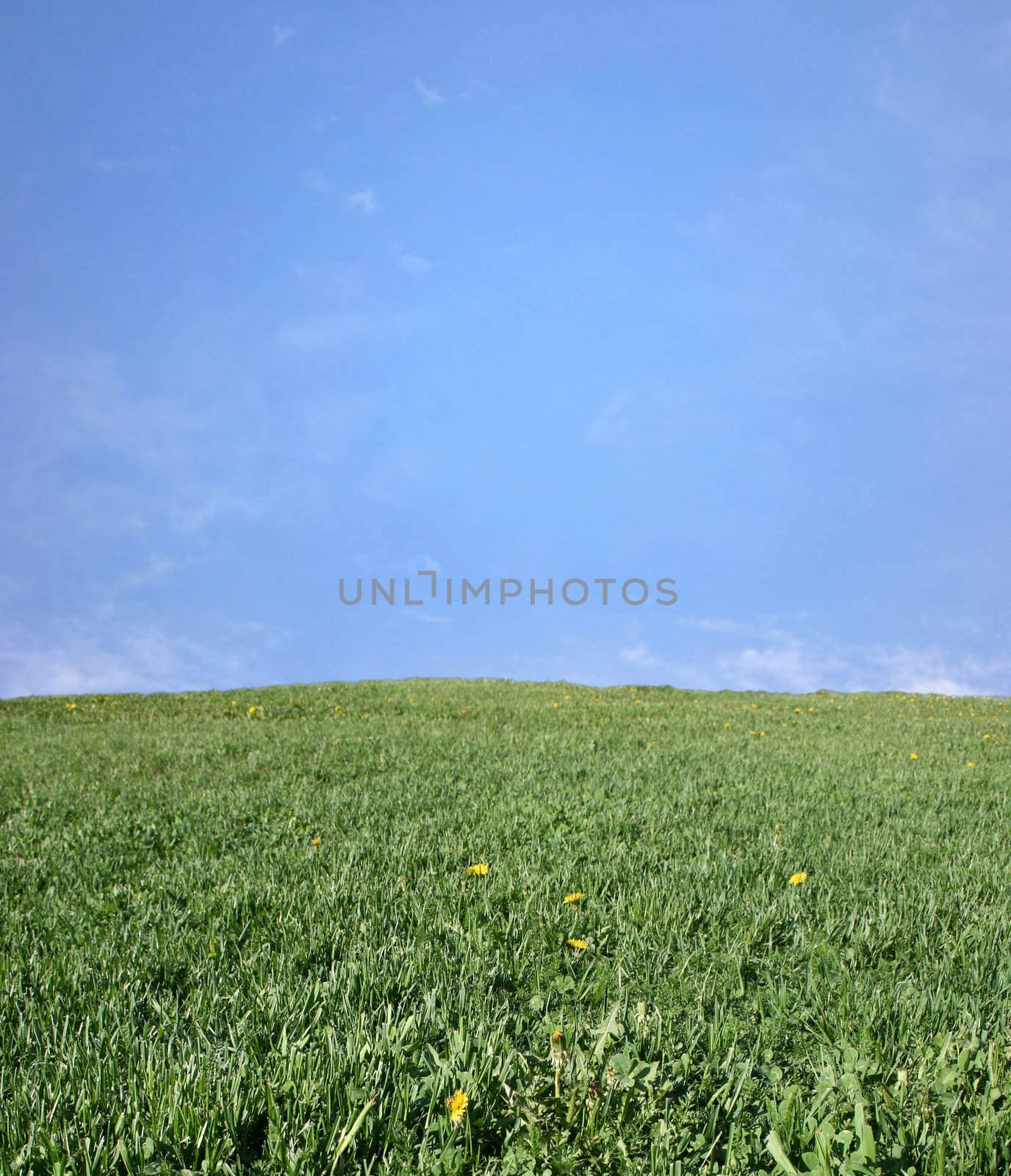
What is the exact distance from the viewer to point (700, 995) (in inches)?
121

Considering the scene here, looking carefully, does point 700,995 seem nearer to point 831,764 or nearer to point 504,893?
point 504,893

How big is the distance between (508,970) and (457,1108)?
3.53ft

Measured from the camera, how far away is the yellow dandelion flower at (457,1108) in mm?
2168

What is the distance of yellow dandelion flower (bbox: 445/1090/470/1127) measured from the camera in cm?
217

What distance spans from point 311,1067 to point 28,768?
309 inches

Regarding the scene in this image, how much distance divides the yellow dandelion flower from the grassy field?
14mm

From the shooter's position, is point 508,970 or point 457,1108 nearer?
point 457,1108

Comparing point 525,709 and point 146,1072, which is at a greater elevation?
point 525,709

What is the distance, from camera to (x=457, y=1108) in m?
2.19

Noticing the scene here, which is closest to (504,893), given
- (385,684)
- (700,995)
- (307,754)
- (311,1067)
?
(700,995)

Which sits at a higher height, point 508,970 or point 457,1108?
point 508,970

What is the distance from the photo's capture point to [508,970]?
10.6ft

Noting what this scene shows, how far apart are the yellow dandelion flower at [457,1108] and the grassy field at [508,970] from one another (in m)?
0.01

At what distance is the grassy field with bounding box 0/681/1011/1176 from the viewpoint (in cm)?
221
